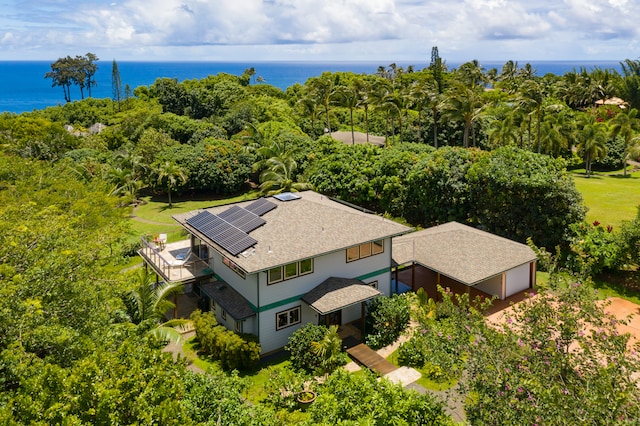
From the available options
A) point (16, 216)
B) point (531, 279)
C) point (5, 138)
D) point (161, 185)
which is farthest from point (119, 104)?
point (531, 279)

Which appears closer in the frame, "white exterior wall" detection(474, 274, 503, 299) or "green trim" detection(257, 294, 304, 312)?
"green trim" detection(257, 294, 304, 312)

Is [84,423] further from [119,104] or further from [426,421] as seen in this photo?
[119,104]

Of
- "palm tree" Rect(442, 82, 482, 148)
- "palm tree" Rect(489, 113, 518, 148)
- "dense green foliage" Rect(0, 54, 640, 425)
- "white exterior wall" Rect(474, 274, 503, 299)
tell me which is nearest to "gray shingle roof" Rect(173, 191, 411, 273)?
"dense green foliage" Rect(0, 54, 640, 425)

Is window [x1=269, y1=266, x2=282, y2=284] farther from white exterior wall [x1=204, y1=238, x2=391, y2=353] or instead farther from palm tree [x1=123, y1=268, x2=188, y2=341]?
palm tree [x1=123, y1=268, x2=188, y2=341]

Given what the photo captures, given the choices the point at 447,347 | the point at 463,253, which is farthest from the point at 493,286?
the point at 447,347

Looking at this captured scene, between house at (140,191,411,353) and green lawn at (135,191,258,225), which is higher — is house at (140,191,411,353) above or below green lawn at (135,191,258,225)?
above

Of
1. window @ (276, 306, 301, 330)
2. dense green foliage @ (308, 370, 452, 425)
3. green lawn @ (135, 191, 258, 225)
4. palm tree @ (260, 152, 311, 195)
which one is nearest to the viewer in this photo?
dense green foliage @ (308, 370, 452, 425)
